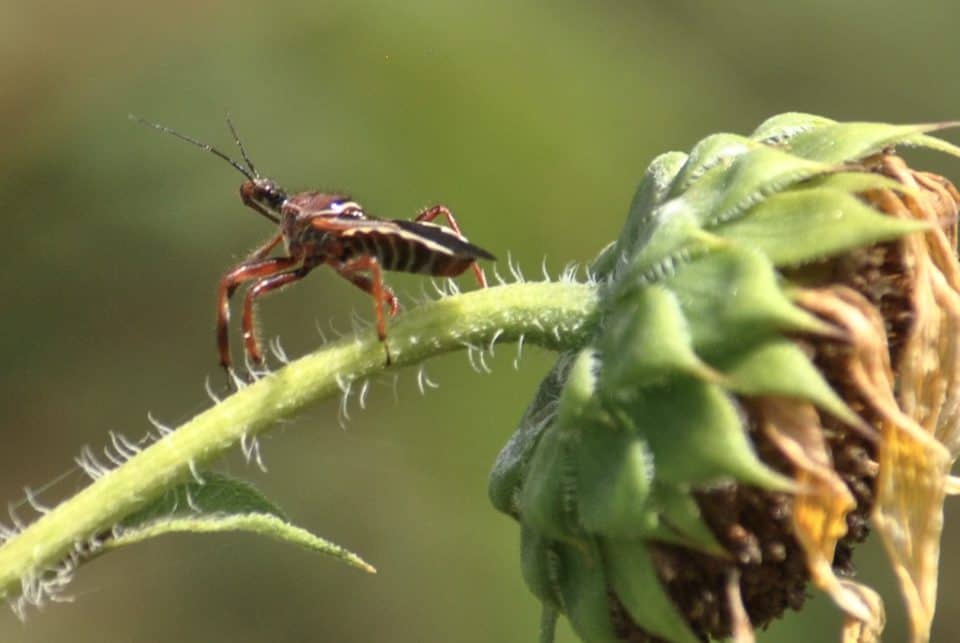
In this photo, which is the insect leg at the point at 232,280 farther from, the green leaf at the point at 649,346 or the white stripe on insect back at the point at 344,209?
the green leaf at the point at 649,346

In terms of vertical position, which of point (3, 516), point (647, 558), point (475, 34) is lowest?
point (647, 558)

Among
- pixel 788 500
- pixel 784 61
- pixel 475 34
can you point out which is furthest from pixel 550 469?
pixel 784 61

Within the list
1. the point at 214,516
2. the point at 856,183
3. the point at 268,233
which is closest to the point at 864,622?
the point at 856,183

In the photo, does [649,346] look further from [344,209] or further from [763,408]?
[344,209]

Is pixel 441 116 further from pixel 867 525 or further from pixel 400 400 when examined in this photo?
pixel 867 525

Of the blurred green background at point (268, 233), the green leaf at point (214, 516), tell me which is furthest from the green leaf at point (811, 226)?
the blurred green background at point (268, 233)

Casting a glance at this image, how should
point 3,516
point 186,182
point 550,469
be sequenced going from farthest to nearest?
→ point 3,516
point 186,182
point 550,469
